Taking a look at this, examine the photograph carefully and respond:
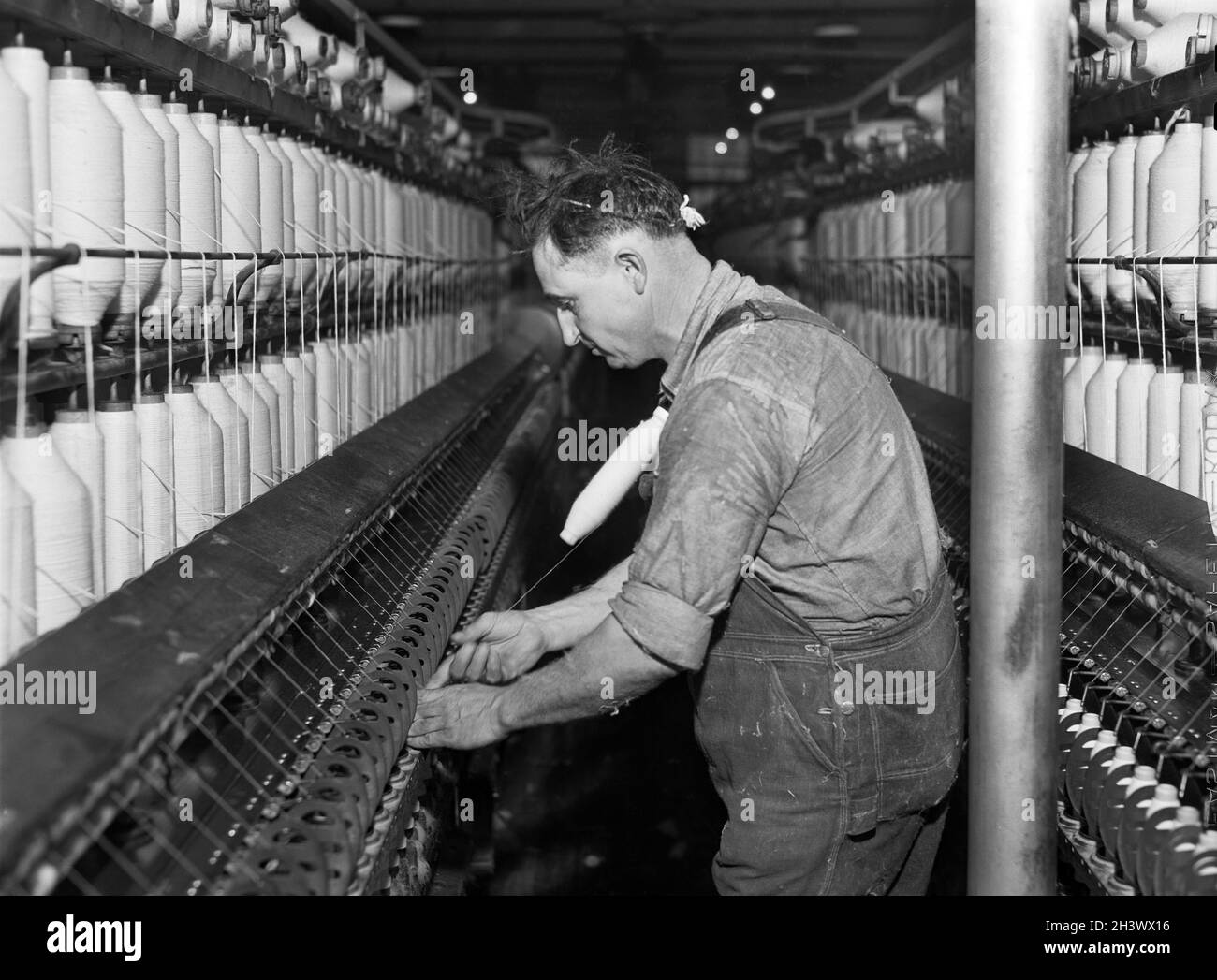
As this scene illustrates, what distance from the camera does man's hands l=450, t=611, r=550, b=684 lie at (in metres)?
2.17

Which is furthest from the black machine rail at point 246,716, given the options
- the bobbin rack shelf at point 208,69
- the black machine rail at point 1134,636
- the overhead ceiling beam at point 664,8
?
the overhead ceiling beam at point 664,8

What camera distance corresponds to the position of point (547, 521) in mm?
6234

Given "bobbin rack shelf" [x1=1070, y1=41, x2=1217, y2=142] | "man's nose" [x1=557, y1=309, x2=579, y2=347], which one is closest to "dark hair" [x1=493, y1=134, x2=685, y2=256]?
"man's nose" [x1=557, y1=309, x2=579, y2=347]

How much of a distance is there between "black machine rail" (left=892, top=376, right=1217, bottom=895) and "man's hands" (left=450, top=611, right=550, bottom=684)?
785mm

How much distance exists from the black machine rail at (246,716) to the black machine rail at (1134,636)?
949 mm

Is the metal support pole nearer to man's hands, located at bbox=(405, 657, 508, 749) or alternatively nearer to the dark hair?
the dark hair

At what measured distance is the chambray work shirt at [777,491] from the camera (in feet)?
5.76

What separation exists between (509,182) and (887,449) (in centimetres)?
71

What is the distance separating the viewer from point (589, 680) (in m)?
1.85

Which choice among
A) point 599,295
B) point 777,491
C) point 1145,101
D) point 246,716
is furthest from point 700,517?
point 1145,101
